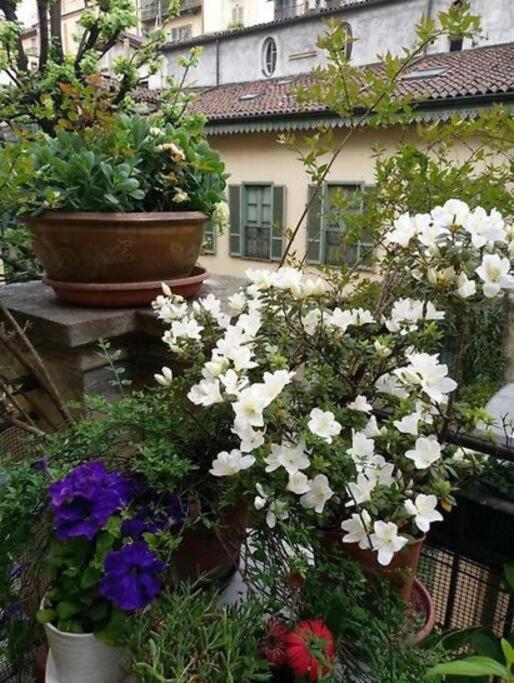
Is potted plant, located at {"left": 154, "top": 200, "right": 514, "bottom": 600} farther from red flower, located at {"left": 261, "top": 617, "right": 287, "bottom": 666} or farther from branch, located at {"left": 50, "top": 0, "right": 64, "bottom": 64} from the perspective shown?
branch, located at {"left": 50, "top": 0, "right": 64, "bottom": 64}

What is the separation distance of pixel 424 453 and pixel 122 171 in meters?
0.77

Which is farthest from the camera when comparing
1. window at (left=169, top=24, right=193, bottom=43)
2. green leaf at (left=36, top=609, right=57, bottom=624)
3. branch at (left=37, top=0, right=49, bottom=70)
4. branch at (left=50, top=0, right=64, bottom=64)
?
window at (left=169, top=24, right=193, bottom=43)

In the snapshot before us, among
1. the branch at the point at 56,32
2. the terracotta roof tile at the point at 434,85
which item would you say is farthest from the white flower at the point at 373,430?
the terracotta roof tile at the point at 434,85

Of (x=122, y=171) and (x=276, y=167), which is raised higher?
(x=276, y=167)

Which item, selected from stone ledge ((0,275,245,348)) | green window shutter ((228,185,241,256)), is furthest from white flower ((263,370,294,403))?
green window shutter ((228,185,241,256))

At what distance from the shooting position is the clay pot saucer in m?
1.08

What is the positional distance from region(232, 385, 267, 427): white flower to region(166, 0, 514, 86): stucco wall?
763 centimetres

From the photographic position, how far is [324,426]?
646 mm

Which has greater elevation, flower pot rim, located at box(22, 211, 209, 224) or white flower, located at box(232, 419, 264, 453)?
flower pot rim, located at box(22, 211, 209, 224)

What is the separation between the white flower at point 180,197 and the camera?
1.12 meters

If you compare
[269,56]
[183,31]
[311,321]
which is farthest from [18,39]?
[183,31]

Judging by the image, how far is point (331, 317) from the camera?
75 cm

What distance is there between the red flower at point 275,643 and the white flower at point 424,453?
27 cm

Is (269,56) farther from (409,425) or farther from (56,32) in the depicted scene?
(409,425)
